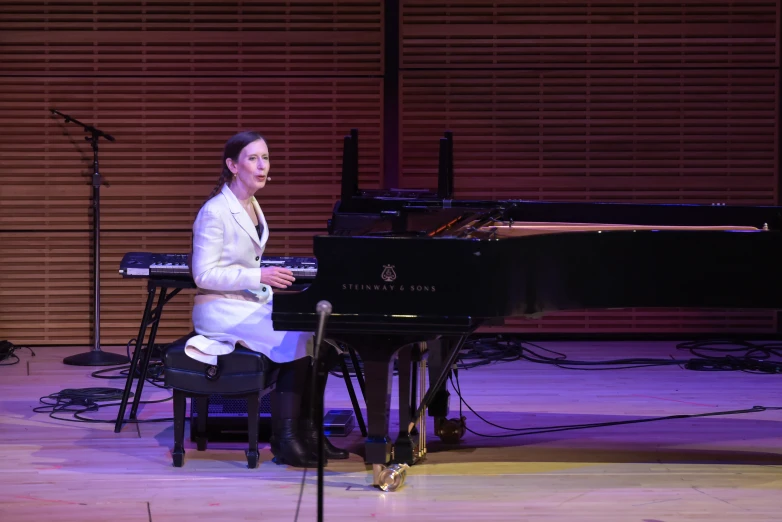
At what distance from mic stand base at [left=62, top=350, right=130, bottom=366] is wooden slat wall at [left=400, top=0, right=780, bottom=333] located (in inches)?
87.3

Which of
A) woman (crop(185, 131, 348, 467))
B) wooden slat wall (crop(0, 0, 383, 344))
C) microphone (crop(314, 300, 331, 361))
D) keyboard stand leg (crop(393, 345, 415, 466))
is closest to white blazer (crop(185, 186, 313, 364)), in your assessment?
woman (crop(185, 131, 348, 467))

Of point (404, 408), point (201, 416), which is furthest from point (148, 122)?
point (404, 408)

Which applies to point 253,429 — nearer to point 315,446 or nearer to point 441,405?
point 315,446

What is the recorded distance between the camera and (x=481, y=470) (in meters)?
3.83

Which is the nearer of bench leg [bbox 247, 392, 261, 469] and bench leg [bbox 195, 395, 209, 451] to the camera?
bench leg [bbox 247, 392, 261, 469]

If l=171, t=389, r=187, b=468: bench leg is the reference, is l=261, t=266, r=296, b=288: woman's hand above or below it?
above

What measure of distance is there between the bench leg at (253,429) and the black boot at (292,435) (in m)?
0.09

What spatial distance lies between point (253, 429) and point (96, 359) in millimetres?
2683

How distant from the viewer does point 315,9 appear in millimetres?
6801

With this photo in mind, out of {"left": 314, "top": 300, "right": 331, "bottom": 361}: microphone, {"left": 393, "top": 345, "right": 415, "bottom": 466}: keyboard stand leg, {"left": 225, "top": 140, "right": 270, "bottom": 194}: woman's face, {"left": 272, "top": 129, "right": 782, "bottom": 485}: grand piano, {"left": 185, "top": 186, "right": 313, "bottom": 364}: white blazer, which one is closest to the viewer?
{"left": 314, "top": 300, "right": 331, "bottom": 361}: microphone

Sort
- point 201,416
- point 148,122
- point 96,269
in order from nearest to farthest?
point 201,416
point 96,269
point 148,122

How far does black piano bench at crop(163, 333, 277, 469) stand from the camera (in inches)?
150

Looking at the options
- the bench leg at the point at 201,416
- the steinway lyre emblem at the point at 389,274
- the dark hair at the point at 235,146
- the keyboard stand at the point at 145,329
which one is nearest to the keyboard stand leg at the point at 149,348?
the keyboard stand at the point at 145,329

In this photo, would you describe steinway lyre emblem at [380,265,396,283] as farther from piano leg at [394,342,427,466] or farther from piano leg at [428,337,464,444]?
piano leg at [428,337,464,444]
